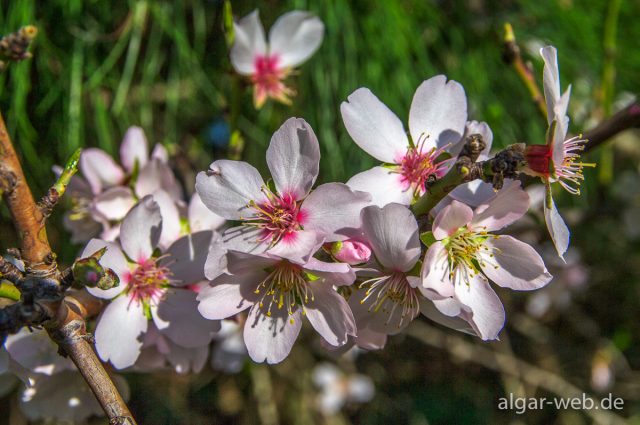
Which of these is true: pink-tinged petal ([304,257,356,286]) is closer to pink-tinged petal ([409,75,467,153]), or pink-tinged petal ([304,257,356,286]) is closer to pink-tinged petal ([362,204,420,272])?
pink-tinged petal ([362,204,420,272])

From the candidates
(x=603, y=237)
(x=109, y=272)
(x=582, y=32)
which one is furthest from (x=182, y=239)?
(x=603, y=237)

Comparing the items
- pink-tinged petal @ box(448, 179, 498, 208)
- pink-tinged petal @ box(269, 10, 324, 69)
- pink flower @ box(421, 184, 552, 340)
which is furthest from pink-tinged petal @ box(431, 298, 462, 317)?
pink-tinged petal @ box(269, 10, 324, 69)

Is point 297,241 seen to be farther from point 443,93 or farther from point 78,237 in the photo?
point 78,237

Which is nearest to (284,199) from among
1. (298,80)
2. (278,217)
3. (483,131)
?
(278,217)

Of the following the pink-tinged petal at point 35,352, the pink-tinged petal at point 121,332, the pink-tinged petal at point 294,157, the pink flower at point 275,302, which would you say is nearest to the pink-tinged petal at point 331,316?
the pink flower at point 275,302

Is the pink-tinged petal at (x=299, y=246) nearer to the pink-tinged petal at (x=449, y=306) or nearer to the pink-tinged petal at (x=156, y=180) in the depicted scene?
the pink-tinged petal at (x=449, y=306)

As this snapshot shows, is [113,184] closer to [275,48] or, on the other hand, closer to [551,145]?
[275,48]
